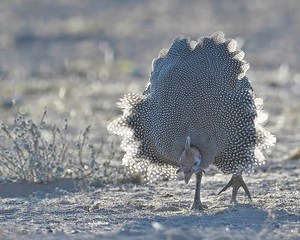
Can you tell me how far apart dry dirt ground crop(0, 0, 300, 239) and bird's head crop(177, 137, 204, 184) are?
1.08 ft

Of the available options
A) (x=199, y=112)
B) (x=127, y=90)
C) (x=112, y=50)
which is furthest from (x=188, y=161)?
(x=112, y=50)

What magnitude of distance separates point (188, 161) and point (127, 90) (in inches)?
372

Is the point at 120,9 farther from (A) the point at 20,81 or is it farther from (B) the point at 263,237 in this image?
(B) the point at 263,237

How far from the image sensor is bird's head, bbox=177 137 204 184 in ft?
26.0

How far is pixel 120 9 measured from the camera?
3291cm

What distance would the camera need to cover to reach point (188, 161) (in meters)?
7.91

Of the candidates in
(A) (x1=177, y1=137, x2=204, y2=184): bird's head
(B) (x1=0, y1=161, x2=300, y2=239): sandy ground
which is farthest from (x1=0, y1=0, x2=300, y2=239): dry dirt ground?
(A) (x1=177, y1=137, x2=204, y2=184): bird's head

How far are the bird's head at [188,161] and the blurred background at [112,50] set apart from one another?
355 centimetres

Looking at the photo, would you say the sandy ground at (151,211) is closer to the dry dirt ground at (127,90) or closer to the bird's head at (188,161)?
the dry dirt ground at (127,90)

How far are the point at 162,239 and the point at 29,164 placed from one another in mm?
3054

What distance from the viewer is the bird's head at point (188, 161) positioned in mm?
7914

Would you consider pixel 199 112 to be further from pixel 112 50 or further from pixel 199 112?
pixel 112 50

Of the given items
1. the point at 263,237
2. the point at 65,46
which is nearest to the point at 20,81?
the point at 65,46

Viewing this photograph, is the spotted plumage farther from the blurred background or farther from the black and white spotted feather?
the blurred background
